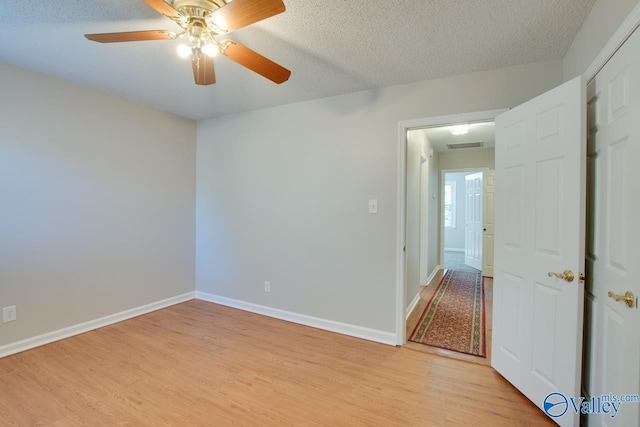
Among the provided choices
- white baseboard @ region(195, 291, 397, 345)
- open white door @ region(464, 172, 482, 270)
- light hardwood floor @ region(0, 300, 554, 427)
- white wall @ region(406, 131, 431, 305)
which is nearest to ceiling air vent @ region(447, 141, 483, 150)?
open white door @ region(464, 172, 482, 270)

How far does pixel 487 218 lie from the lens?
225 inches

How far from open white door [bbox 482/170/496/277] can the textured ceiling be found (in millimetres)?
3839

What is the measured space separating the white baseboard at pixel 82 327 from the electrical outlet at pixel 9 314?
0.21 meters

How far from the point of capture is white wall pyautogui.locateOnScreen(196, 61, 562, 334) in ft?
8.61

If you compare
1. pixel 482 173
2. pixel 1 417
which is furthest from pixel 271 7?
pixel 482 173

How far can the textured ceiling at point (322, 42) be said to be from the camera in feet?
5.48

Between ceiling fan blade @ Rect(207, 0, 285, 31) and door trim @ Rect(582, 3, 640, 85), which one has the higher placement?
ceiling fan blade @ Rect(207, 0, 285, 31)

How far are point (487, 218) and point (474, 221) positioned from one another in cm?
60

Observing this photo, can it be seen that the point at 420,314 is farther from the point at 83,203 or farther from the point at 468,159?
the point at 83,203

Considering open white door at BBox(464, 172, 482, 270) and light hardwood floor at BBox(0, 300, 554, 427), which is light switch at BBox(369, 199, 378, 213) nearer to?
light hardwood floor at BBox(0, 300, 554, 427)

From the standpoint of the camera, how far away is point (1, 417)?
1.73 meters

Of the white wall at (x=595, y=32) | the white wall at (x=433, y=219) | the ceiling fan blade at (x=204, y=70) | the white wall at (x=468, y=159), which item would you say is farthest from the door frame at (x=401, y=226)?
the white wall at (x=468, y=159)

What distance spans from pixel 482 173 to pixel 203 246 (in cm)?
530

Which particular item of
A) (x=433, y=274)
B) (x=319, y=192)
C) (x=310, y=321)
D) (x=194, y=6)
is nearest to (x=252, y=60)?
(x=194, y=6)
